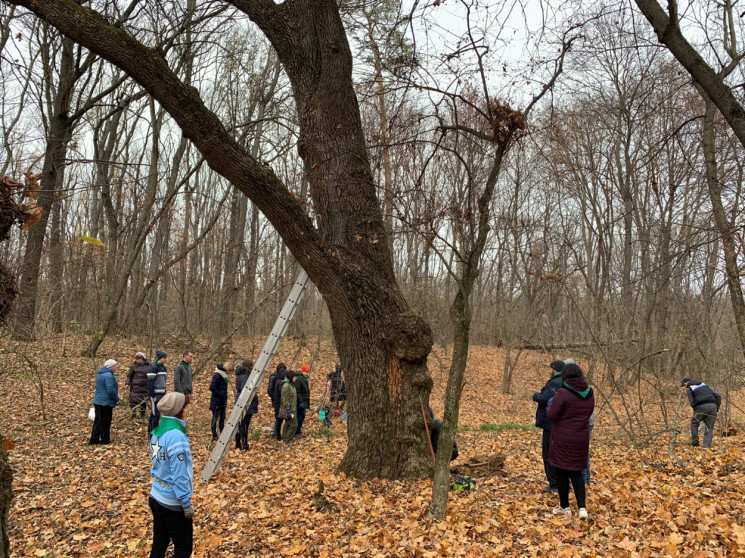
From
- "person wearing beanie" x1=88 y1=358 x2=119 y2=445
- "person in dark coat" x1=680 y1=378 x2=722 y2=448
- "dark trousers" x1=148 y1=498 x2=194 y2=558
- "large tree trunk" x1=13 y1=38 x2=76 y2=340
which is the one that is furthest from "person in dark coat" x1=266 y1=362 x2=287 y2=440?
"person in dark coat" x1=680 y1=378 x2=722 y2=448

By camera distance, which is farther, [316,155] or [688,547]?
[316,155]

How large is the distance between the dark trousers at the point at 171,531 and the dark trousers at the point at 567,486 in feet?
12.0

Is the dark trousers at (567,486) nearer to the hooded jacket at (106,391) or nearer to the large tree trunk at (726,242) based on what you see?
the large tree trunk at (726,242)

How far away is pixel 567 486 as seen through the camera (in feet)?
17.5

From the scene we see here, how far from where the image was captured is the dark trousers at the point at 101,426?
930 cm

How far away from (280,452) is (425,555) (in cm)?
568

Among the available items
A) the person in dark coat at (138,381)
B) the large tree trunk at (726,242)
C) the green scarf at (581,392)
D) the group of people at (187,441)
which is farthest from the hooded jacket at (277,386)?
the large tree trunk at (726,242)

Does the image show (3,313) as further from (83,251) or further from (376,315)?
(83,251)

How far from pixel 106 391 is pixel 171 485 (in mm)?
6205

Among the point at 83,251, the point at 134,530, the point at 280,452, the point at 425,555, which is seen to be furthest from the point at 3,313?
the point at 83,251

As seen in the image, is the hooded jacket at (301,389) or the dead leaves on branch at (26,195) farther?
the hooded jacket at (301,389)

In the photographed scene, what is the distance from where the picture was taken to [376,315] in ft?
20.4

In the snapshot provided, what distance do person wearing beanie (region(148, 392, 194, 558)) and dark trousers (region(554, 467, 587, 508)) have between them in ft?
12.1

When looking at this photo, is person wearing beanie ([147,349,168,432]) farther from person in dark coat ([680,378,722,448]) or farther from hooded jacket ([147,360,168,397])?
person in dark coat ([680,378,722,448])
